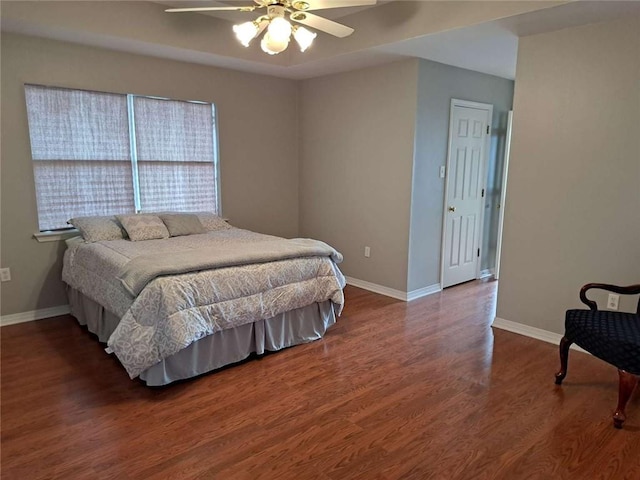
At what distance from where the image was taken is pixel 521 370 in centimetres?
284

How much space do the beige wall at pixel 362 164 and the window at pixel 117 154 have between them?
1190 mm

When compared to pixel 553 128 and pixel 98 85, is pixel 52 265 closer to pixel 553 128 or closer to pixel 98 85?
pixel 98 85

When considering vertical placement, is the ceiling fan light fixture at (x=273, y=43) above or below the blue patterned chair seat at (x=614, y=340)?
above

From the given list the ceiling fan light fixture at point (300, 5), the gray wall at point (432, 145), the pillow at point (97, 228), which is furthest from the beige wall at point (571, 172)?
the pillow at point (97, 228)

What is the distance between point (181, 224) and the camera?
3.90 m

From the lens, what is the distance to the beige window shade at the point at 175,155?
4078 mm

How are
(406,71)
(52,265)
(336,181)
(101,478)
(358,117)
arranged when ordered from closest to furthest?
(101,478) → (52,265) → (406,71) → (358,117) → (336,181)

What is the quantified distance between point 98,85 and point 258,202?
1968 millimetres

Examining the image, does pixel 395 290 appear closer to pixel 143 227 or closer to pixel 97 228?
pixel 143 227

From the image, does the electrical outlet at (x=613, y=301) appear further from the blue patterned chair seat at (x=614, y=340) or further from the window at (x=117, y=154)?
the window at (x=117, y=154)

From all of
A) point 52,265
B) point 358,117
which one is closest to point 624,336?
point 358,117

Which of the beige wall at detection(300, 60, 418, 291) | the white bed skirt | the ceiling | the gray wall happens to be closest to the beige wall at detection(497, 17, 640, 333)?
the ceiling

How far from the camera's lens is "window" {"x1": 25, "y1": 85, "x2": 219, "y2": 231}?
357cm

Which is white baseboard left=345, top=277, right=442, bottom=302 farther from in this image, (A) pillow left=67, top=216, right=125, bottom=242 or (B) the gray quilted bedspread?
(A) pillow left=67, top=216, right=125, bottom=242
